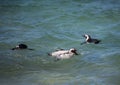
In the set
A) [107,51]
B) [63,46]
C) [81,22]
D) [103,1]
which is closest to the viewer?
[107,51]

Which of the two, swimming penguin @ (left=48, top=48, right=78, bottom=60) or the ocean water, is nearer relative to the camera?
the ocean water

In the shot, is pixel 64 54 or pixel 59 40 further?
pixel 59 40

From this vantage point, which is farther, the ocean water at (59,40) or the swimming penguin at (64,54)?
the swimming penguin at (64,54)

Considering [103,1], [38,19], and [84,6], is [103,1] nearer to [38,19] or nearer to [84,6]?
[84,6]

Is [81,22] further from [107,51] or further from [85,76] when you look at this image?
[85,76]

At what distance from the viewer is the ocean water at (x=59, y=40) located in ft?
40.2

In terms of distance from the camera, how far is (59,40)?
16.9 m

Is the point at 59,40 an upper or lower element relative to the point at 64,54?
lower

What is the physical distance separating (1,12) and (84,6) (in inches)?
199

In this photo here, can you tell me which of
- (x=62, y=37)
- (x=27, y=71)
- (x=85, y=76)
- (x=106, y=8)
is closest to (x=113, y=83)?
(x=85, y=76)

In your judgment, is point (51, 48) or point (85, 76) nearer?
point (85, 76)

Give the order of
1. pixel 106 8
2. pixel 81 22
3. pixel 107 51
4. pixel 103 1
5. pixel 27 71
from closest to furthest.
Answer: pixel 27 71
pixel 107 51
pixel 81 22
pixel 106 8
pixel 103 1

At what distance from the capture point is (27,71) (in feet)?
42.1

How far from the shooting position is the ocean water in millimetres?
12247
